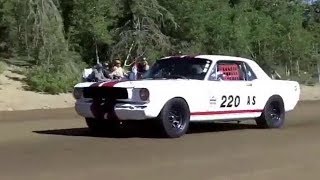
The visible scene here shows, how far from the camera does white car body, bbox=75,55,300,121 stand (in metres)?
13.2

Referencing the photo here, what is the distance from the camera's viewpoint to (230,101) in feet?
48.4

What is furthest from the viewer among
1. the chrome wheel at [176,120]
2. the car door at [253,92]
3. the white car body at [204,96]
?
the car door at [253,92]

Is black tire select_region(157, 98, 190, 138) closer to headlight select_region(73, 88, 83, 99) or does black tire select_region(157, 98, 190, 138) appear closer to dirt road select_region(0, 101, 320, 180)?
dirt road select_region(0, 101, 320, 180)

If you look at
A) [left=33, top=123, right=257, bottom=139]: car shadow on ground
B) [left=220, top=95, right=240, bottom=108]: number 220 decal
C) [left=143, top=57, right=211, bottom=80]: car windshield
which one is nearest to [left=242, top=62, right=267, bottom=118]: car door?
[left=220, top=95, right=240, bottom=108]: number 220 decal

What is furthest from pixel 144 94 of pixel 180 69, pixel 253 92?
pixel 253 92

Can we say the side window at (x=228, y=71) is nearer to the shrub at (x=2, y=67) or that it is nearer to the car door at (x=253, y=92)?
the car door at (x=253, y=92)

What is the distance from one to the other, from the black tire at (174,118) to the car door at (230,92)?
0.78 metres

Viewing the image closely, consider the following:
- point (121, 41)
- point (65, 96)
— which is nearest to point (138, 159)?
point (65, 96)

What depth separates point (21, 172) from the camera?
9406 millimetres

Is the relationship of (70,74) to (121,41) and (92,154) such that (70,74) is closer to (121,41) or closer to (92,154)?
(121,41)

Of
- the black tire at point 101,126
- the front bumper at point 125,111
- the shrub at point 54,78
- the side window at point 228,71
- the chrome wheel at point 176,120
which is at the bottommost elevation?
the shrub at point 54,78

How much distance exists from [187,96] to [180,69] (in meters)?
1.11

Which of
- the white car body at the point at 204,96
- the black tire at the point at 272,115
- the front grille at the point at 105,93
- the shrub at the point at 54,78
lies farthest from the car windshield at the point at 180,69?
the shrub at the point at 54,78

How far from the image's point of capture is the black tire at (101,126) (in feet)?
47.3
